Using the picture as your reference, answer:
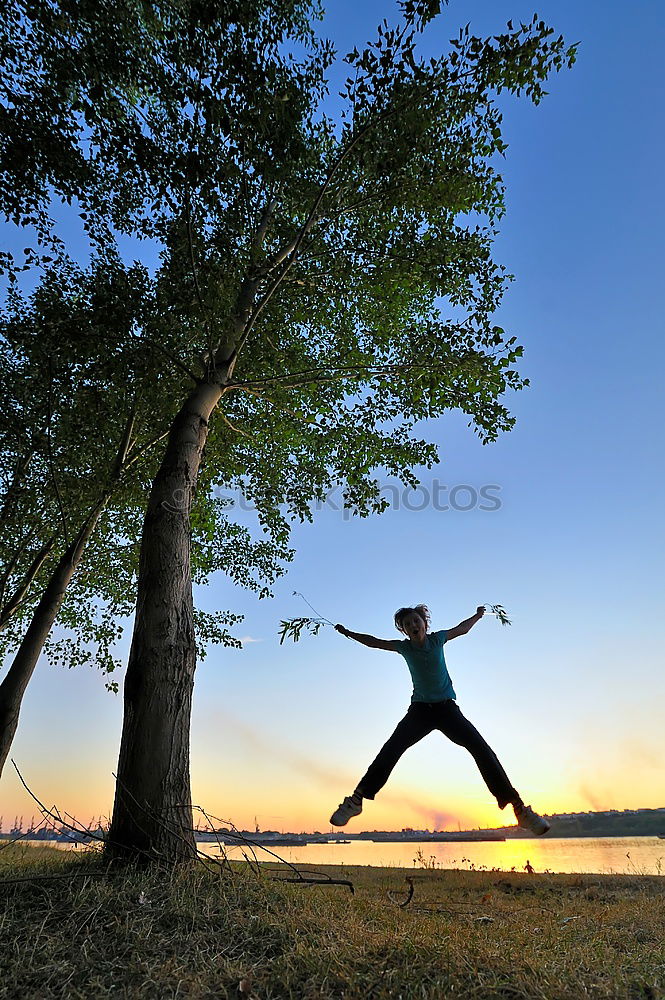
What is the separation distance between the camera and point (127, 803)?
5.23 meters

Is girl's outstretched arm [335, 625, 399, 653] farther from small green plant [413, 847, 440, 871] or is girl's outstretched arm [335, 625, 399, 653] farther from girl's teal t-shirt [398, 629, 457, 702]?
small green plant [413, 847, 440, 871]

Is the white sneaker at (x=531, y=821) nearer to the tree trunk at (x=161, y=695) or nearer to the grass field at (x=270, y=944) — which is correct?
the grass field at (x=270, y=944)

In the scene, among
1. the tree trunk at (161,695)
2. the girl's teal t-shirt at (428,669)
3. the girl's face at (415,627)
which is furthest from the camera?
the girl's face at (415,627)

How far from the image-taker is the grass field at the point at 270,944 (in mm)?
3275

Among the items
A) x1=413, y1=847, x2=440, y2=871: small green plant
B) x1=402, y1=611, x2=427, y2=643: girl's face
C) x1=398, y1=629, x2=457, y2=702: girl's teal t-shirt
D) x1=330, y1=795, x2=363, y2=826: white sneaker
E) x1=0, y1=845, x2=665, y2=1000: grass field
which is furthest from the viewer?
x1=413, y1=847, x2=440, y2=871: small green plant

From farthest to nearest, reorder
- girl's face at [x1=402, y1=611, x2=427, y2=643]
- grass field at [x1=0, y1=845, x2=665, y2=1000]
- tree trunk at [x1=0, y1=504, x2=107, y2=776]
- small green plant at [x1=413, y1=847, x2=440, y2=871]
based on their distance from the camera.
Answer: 1. small green plant at [x1=413, y1=847, x2=440, y2=871]
2. tree trunk at [x1=0, y1=504, x2=107, y2=776]
3. girl's face at [x1=402, y1=611, x2=427, y2=643]
4. grass field at [x1=0, y1=845, x2=665, y2=1000]

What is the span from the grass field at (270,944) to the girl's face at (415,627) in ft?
8.45

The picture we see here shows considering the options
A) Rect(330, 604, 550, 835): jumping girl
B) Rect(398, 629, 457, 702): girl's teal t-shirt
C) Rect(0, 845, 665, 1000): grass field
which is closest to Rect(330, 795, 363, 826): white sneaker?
→ Rect(330, 604, 550, 835): jumping girl

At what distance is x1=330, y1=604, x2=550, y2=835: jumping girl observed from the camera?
20.4ft

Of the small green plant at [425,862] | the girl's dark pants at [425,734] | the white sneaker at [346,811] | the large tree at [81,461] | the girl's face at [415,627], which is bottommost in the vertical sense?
the small green plant at [425,862]

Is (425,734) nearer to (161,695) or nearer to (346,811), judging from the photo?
(346,811)

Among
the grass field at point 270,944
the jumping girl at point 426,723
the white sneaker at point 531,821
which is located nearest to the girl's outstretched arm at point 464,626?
the jumping girl at point 426,723

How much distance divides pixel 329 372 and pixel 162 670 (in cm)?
538

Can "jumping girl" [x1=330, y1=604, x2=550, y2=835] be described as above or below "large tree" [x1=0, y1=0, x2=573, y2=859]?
below
